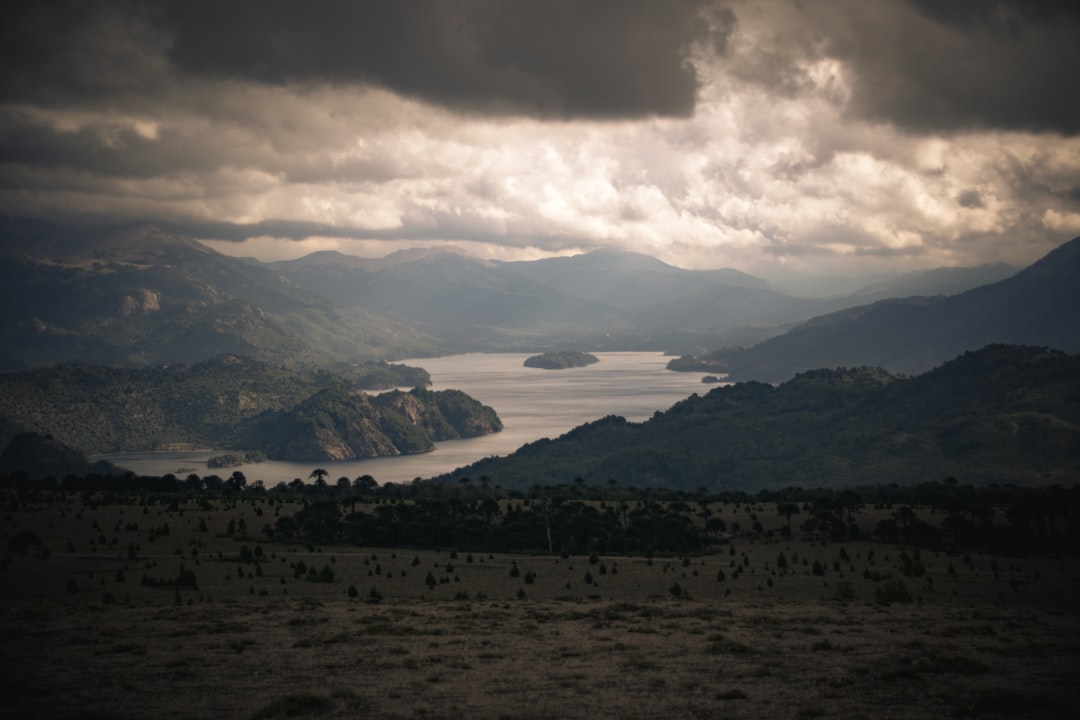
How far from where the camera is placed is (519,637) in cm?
2975

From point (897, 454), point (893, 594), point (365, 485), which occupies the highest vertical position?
point (365, 485)

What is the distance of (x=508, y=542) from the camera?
60.8 meters

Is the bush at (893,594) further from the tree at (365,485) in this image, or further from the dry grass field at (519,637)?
the tree at (365,485)

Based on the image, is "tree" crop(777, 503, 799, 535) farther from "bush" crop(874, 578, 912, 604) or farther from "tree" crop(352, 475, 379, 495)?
"tree" crop(352, 475, 379, 495)

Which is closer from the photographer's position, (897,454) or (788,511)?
(788,511)

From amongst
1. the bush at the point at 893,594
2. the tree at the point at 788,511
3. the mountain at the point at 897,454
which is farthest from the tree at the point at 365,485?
the bush at the point at 893,594

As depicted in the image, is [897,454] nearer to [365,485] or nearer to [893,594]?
[365,485]

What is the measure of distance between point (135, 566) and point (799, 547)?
1624 inches

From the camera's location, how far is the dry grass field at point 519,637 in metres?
21.6

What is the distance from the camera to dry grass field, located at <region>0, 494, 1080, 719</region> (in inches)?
849

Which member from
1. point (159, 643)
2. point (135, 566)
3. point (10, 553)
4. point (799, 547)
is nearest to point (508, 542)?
point (799, 547)

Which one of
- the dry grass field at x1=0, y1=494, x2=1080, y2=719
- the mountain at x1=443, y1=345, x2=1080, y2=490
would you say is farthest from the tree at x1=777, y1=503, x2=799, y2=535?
the mountain at x1=443, y1=345, x2=1080, y2=490

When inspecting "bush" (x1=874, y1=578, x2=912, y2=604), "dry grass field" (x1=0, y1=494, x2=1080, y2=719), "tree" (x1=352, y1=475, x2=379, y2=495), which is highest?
"tree" (x1=352, y1=475, x2=379, y2=495)

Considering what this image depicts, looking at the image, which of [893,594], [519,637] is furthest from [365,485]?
[519,637]
